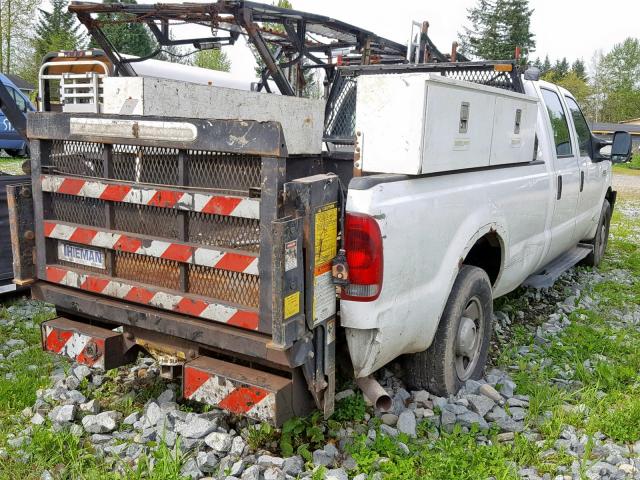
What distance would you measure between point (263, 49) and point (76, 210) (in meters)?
5.19

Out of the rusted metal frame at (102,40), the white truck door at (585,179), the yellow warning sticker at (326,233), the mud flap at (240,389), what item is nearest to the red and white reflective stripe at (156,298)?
the mud flap at (240,389)

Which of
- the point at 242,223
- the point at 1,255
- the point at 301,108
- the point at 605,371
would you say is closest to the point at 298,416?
the point at 242,223

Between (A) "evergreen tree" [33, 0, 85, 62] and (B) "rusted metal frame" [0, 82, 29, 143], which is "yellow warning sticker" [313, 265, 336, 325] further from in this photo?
(A) "evergreen tree" [33, 0, 85, 62]

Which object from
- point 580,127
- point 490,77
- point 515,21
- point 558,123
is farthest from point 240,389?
point 515,21

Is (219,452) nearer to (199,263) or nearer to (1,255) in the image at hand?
(199,263)

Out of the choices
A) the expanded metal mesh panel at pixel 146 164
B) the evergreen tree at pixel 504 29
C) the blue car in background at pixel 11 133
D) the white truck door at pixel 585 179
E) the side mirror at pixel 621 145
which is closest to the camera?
the expanded metal mesh panel at pixel 146 164

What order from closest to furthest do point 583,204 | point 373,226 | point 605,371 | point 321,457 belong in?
point 373,226 → point 321,457 → point 605,371 → point 583,204

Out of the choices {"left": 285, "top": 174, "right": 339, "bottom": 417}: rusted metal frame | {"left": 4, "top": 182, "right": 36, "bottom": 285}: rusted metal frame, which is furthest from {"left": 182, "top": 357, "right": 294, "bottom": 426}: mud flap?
{"left": 4, "top": 182, "right": 36, "bottom": 285}: rusted metal frame

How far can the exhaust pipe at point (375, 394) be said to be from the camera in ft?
10.4

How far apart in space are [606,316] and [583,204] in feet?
3.93

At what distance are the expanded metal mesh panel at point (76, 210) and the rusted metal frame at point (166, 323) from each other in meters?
0.39

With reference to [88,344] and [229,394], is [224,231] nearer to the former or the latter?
[229,394]

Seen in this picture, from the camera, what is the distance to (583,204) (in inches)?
246

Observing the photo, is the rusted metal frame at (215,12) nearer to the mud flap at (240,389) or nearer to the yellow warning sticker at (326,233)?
the yellow warning sticker at (326,233)
